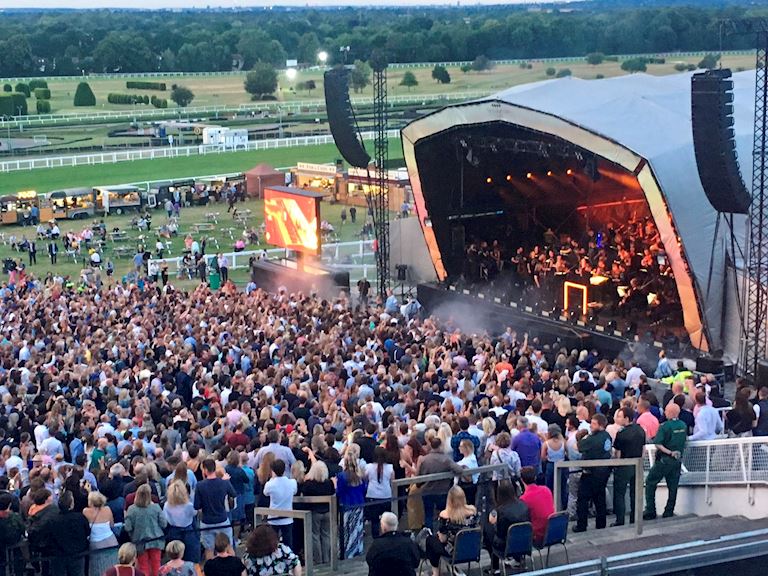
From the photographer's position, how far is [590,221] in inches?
1121

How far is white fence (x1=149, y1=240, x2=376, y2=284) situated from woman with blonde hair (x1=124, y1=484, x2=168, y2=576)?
23321 mm

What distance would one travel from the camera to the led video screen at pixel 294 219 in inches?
1117

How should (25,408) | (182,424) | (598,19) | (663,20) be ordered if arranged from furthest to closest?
(598,19), (663,20), (25,408), (182,424)

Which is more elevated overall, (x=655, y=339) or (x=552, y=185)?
(x=552, y=185)

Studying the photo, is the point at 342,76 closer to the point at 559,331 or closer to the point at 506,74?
the point at 559,331

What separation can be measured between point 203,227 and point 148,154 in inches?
897

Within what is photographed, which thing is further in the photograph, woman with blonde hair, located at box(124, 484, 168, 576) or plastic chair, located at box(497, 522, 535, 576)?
Result: woman with blonde hair, located at box(124, 484, 168, 576)

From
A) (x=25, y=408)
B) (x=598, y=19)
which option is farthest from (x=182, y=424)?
(x=598, y=19)

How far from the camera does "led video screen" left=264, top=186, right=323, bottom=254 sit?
28.4m

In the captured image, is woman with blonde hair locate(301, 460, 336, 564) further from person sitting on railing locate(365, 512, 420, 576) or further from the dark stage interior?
the dark stage interior

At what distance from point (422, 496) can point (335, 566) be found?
100 centimetres

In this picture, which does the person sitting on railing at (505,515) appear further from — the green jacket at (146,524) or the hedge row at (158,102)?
the hedge row at (158,102)

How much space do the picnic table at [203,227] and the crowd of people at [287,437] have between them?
21.0 meters

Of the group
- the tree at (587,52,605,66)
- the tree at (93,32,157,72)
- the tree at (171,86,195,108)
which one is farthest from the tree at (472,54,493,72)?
the tree at (93,32,157,72)
